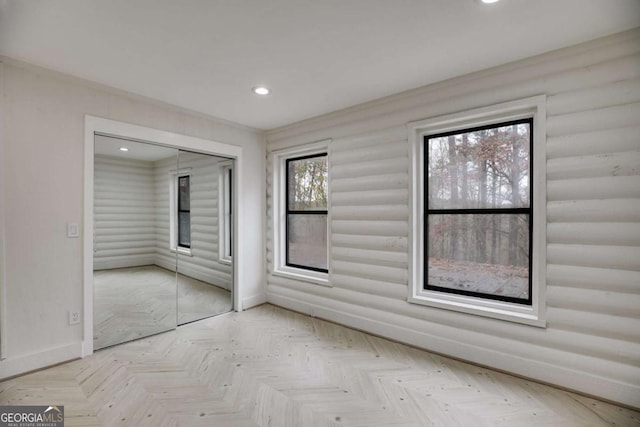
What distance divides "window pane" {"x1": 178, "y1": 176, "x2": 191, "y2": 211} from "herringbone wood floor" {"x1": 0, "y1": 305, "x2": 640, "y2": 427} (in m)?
1.54

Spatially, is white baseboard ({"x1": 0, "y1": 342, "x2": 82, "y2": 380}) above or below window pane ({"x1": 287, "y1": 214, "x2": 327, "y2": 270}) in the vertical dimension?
below

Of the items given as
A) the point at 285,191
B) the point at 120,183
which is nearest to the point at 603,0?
the point at 285,191

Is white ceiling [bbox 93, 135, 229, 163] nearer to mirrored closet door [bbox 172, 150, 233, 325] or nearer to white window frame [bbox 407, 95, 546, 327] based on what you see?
mirrored closet door [bbox 172, 150, 233, 325]

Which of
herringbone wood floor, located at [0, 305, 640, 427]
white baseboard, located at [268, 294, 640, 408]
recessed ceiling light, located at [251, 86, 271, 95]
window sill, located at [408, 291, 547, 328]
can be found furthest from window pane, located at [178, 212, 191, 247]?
window sill, located at [408, 291, 547, 328]

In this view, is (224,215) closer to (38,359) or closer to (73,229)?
(73,229)

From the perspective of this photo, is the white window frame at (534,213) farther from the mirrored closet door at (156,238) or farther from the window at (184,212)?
the window at (184,212)

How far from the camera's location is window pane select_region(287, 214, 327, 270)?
4.11 meters

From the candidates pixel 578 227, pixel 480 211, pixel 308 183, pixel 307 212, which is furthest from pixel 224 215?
pixel 578 227

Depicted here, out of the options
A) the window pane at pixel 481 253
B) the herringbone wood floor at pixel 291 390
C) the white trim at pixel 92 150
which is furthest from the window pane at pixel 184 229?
the window pane at pixel 481 253

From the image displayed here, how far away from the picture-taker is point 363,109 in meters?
3.49

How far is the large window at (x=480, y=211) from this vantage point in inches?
103

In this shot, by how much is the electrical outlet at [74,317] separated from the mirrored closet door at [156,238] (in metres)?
0.17

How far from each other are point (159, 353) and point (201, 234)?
4.72 ft

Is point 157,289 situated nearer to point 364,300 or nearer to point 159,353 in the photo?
point 159,353
